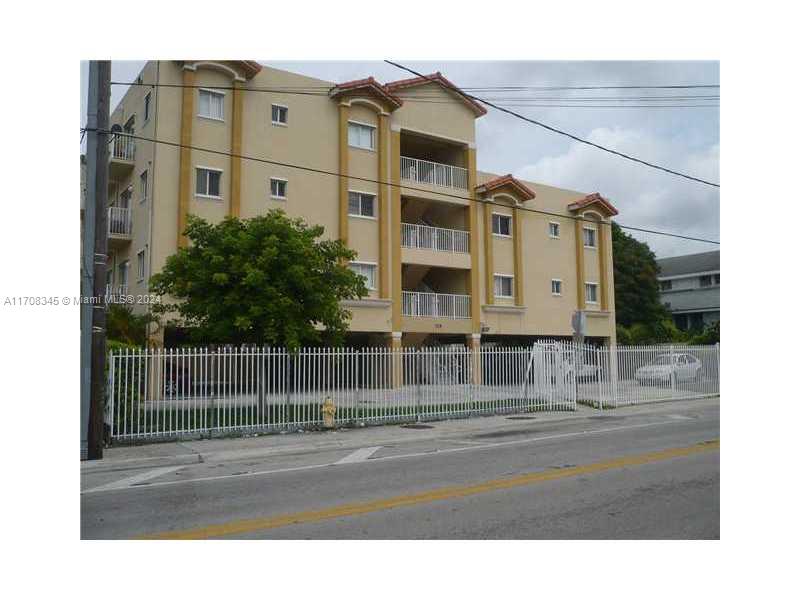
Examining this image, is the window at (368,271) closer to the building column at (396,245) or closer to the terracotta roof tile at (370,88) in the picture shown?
the building column at (396,245)

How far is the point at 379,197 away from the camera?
25172mm

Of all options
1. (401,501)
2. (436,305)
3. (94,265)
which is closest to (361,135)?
(436,305)

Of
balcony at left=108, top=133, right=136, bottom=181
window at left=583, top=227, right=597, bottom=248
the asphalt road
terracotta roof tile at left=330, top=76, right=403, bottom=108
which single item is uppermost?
terracotta roof tile at left=330, top=76, right=403, bottom=108

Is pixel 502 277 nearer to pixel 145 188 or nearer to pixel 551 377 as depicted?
pixel 551 377

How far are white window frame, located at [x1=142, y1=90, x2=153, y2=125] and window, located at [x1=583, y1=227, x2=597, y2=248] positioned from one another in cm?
1939

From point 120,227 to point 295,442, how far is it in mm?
12352

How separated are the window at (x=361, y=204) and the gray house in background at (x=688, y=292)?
43.1 ft

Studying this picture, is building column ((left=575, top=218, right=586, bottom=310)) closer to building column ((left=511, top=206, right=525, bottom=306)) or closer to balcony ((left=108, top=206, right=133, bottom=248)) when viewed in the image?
building column ((left=511, top=206, right=525, bottom=306))

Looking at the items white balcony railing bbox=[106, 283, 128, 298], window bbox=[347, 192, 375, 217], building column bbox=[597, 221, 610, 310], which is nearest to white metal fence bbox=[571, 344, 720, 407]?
window bbox=[347, 192, 375, 217]

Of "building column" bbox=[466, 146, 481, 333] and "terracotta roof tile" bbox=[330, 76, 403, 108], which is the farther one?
"building column" bbox=[466, 146, 481, 333]

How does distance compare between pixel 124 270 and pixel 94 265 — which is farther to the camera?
pixel 124 270

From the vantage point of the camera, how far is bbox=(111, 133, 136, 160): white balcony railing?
22.3 m

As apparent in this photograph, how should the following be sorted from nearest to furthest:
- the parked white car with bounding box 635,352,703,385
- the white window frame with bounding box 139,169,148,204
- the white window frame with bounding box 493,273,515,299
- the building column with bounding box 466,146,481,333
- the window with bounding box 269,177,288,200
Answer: the white window frame with bounding box 139,169,148,204, the parked white car with bounding box 635,352,703,385, the window with bounding box 269,177,288,200, the building column with bounding box 466,146,481,333, the white window frame with bounding box 493,273,515,299

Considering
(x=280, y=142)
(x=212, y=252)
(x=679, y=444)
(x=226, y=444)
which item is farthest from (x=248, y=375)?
(x=280, y=142)
